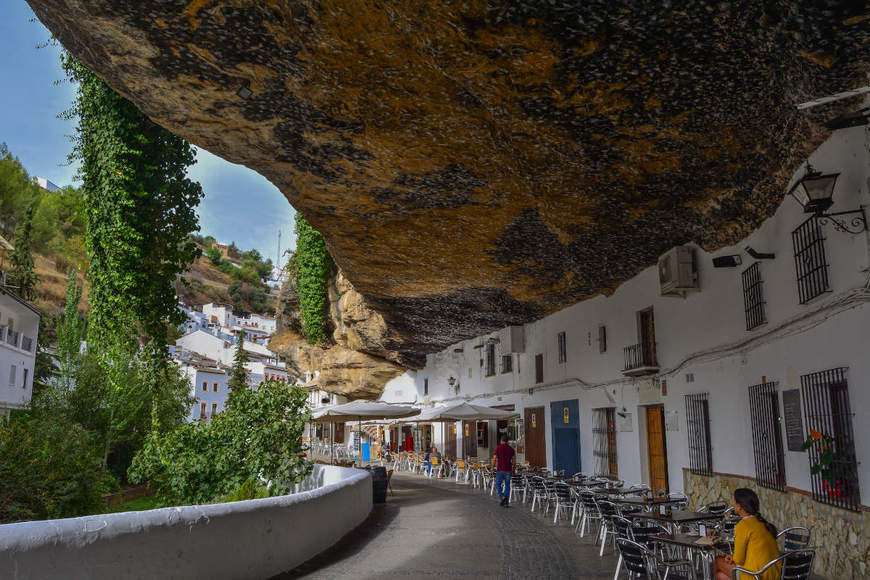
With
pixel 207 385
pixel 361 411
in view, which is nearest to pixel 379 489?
pixel 361 411

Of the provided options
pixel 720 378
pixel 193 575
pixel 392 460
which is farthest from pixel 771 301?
pixel 392 460

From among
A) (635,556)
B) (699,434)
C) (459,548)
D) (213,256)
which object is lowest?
(459,548)

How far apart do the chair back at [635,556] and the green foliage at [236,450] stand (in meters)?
6.90

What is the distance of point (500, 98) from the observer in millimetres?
7633

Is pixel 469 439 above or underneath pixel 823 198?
underneath

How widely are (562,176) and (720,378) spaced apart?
4570mm

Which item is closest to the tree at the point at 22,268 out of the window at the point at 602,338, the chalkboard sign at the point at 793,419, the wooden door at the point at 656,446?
the window at the point at 602,338

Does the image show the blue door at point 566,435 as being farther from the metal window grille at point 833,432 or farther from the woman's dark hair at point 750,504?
the woman's dark hair at point 750,504

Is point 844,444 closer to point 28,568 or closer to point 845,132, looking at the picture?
point 845,132

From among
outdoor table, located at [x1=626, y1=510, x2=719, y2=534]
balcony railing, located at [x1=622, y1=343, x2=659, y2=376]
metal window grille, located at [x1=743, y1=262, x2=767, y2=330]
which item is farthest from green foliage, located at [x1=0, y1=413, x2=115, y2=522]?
metal window grille, located at [x1=743, y1=262, x2=767, y2=330]

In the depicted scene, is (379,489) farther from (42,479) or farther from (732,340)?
(732,340)

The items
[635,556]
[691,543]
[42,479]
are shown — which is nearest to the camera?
[635,556]

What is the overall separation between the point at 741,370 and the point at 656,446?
14.5 ft

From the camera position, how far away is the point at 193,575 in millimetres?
5871
